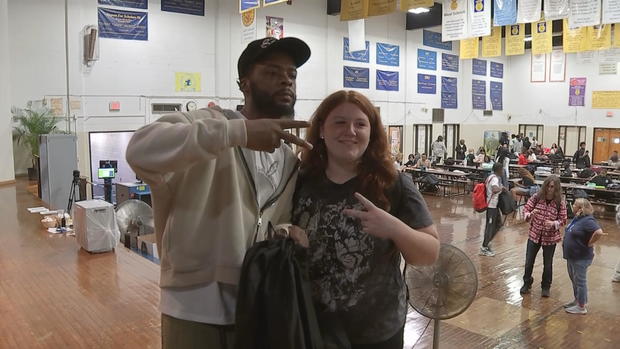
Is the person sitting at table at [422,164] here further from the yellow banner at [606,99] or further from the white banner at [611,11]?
the yellow banner at [606,99]

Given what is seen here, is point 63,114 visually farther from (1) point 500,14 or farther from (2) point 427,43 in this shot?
(2) point 427,43

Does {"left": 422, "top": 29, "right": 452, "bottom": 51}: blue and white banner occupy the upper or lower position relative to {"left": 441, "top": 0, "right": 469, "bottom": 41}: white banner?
upper

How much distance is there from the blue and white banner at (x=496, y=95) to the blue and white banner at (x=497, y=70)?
0.37 metres

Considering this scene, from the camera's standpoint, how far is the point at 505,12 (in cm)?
1254

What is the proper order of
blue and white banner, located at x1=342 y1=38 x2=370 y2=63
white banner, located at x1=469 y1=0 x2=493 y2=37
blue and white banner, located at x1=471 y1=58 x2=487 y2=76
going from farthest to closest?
blue and white banner, located at x1=471 y1=58 x2=487 y2=76, blue and white banner, located at x1=342 y1=38 x2=370 y2=63, white banner, located at x1=469 y1=0 x2=493 y2=37

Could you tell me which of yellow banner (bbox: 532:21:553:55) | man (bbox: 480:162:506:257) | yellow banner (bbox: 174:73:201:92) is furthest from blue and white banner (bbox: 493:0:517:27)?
yellow banner (bbox: 174:73:201:92)

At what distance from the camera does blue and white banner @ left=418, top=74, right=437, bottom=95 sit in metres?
22.5

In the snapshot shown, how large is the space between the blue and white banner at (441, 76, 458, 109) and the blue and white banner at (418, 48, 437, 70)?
3.44 ft

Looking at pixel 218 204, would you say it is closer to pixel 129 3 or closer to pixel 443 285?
pixel 443 285

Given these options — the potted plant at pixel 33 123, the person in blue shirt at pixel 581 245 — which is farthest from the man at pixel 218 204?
the potted plant at pixel 33 123

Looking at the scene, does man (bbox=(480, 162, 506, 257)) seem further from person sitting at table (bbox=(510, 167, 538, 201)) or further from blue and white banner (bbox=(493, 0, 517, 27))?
blue and white banner (bbox=(493, 0, 517, 27))

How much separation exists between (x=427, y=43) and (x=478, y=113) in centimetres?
585

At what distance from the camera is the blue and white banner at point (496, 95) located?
88.5 ft

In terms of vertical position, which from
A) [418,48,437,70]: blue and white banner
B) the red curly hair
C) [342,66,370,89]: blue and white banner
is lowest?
the red curly hair
